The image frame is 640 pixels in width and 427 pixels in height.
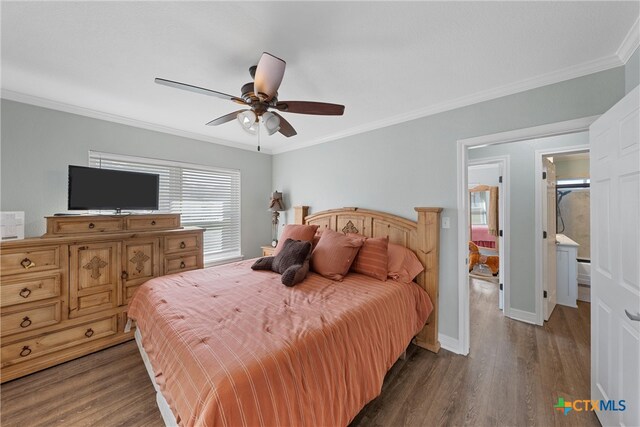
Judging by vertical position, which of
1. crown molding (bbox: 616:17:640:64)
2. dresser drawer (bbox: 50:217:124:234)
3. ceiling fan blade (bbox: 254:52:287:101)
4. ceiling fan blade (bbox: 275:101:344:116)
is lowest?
dresser drawer (bbox: 50:217:124:234)

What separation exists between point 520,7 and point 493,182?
481 cm

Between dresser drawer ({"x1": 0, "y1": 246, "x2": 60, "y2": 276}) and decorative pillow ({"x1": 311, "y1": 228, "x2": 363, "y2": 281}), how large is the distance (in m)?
2.31

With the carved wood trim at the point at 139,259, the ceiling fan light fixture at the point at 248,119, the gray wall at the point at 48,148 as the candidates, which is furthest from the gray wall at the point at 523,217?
the gray wall at the point at 48,148

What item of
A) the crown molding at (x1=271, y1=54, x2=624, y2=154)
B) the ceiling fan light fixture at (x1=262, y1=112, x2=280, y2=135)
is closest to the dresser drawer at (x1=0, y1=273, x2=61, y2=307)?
the ceiling fan light fixture at (x1=262, y1=112, x2=280, y2=135)

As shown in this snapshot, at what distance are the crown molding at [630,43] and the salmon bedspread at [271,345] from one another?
222 cm

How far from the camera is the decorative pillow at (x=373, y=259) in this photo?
2360 mm

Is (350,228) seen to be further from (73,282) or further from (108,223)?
A: (73,282)

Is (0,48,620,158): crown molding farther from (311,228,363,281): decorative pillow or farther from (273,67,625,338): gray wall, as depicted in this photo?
(311,228,363,281): decorative pillow

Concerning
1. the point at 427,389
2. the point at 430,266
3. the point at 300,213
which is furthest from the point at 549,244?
the point at 300,213

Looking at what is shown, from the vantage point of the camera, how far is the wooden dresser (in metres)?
1.95

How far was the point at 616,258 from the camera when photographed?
55.8 inches

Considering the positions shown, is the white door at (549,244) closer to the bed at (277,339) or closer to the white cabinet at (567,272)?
Answer: the white cabinet at (567,272)

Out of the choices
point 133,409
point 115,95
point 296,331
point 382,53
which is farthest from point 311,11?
Result: point 133,409

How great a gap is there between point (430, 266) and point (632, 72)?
1.94 m
